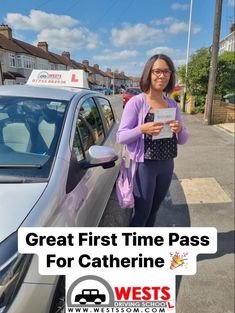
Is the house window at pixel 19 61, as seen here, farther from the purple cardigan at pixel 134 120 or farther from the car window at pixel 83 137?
the purple cardigan at pixel 134 120

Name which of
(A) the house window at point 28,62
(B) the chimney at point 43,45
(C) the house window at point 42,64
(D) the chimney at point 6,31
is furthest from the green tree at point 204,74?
(B) the chimney at point 43,45

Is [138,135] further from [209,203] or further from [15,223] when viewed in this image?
[209,203]

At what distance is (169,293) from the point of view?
1347 mm

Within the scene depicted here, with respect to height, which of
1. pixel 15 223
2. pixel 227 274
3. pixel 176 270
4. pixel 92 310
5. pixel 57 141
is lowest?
pixel 227 274

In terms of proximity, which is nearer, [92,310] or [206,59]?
[92,310]

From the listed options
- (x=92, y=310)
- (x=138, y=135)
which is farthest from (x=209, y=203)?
(x=92, y=310)

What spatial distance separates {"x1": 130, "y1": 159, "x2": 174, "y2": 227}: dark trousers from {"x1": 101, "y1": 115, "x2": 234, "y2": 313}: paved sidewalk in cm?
68

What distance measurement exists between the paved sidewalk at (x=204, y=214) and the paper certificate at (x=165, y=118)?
1.34 m

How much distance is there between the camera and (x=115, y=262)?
51.9 inches

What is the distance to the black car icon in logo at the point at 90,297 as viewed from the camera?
1290mm

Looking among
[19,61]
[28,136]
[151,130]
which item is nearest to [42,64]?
[19,61]

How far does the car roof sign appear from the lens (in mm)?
3638

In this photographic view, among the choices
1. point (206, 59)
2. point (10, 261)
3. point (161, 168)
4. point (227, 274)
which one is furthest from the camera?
point (206, 59)

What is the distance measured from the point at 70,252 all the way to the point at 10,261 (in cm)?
27
